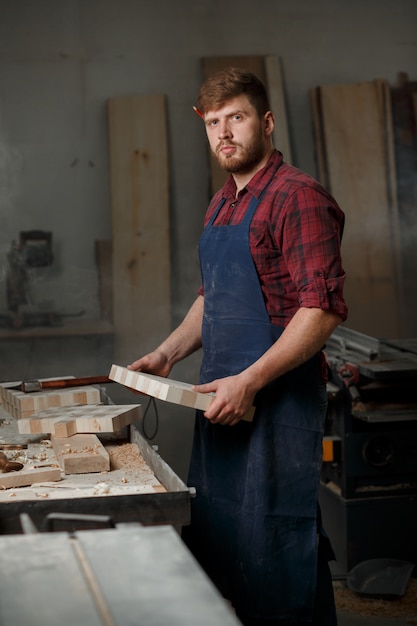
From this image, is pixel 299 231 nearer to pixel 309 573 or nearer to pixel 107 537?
pixel 309 573

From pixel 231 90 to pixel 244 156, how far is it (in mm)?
178

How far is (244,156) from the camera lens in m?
2.34

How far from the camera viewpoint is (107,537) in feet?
3.76

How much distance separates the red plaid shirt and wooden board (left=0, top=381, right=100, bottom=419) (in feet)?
2.06

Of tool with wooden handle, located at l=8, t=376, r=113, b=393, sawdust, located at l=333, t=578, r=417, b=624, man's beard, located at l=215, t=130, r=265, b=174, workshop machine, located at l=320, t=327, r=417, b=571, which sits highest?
man's beard, located at l=215, t=130, r=265, b=174

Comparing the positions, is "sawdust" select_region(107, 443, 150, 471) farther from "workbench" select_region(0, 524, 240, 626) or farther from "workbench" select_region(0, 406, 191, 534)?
"workbench" select_region(0, 524, 240, 626)

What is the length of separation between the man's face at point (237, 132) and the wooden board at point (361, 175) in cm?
200

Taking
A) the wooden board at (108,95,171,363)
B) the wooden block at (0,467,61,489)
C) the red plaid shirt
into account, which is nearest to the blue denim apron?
the red plaid shirt

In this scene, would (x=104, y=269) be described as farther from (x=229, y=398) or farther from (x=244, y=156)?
(x=229, y=398)

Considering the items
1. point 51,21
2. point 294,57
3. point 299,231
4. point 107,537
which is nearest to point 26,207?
point 51,21

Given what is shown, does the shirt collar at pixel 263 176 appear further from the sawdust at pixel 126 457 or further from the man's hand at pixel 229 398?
the sawdust at pixel 126 457

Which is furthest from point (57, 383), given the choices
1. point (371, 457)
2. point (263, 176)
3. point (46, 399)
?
point (371, 457)

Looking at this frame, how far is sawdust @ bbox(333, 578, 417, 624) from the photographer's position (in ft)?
11.0

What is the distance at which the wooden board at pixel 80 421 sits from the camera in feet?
7.16
